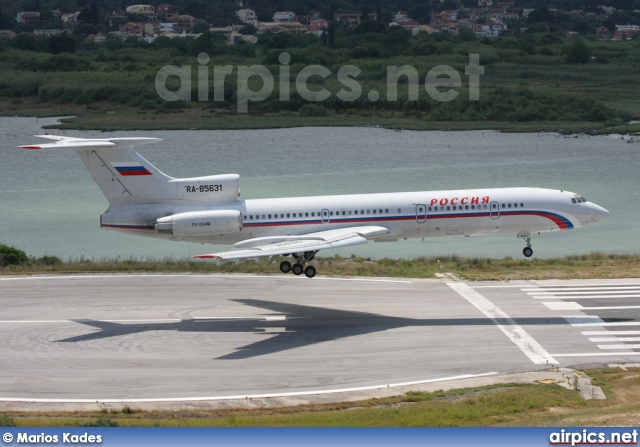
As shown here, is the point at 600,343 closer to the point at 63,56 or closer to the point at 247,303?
the point at 247,303

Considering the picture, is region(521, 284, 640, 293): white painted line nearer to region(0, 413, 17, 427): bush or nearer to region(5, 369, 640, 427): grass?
region(5, 369, 640, 427): grass

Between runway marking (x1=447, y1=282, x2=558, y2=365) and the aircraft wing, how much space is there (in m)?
4.49

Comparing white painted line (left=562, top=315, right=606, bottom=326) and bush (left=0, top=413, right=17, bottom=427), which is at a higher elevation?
bush (left=0, top=413, right=17, bottom=427)

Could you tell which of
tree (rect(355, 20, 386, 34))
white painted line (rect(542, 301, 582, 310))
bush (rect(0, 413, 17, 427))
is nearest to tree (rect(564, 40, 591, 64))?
tree (rect(355, 20, 386, 34))

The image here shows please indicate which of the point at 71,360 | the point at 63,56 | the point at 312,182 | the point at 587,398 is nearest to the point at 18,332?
the point at 71,360

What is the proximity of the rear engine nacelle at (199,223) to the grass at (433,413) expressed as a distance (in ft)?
50.4

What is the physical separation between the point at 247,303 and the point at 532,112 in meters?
81.1

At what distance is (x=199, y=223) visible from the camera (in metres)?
46.5

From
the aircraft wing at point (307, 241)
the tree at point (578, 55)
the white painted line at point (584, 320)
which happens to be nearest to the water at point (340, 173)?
the aircraft wing at point (307, 241)

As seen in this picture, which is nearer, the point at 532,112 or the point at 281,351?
the point at 281,351

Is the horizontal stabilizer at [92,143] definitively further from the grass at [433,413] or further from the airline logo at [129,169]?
the grass at [433,413]

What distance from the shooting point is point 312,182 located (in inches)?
3529

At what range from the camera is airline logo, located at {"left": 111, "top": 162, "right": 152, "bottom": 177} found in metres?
46.8

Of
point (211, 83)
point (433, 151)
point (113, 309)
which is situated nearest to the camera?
point (113, 309)
